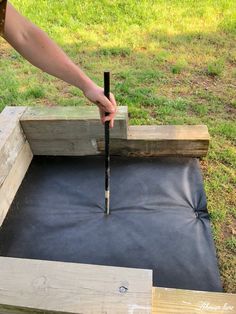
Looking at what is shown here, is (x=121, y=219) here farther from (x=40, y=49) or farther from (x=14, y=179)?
(x=40, y=49)

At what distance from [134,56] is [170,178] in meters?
2.01

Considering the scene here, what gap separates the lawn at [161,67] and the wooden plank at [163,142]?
219 millimetres

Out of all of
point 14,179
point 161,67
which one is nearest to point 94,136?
point 14,179

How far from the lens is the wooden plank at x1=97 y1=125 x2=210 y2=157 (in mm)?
2268

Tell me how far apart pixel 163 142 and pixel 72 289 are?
132 cm

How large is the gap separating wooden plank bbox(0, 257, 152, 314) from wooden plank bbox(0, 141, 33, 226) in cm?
85

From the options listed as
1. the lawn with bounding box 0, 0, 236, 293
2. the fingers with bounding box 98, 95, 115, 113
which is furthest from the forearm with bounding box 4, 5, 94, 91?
the lawn with bounding box 0, 0, 236, 293

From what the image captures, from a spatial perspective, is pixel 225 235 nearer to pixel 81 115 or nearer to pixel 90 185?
pixel 90 185

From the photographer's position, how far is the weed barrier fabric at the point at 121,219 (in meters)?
1.80

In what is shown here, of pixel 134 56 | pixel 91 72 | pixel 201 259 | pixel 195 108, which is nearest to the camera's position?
pixel 201 259

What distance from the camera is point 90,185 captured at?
2.21 meters

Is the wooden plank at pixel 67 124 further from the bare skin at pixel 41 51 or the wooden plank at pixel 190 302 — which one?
the wooden plank at pixel 190 302

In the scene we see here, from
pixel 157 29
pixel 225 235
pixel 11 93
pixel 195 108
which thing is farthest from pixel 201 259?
pixel 157 29

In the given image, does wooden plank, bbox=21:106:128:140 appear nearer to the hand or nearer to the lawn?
the hand
